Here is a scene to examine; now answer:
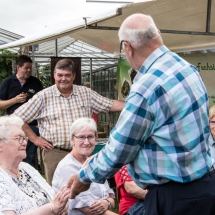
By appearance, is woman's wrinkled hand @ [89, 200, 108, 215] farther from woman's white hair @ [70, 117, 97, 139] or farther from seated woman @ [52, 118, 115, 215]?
woman's white hair @ [70, 117, 97, 139]

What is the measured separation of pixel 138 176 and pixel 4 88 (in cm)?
415

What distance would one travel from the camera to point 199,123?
5.66 feet

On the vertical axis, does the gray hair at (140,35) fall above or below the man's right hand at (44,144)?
above

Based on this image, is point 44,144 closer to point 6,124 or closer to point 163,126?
point 6,124

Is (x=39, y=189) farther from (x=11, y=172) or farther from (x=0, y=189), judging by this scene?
(x=0, y=189)

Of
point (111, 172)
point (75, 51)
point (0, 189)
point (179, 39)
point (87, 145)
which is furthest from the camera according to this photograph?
point (75, 51)

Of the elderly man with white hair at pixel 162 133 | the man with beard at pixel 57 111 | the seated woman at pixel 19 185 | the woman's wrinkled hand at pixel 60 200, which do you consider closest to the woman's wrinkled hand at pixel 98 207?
the seated woman at pixel 19 185

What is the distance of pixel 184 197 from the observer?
1747 millimetres

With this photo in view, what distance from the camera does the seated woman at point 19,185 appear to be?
2.39 meters

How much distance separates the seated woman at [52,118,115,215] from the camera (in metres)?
3.02

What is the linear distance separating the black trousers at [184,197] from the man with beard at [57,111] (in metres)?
2.23

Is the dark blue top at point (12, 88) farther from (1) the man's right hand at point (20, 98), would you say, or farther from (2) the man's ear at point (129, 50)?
(2) the man's ear at point (129, 50)

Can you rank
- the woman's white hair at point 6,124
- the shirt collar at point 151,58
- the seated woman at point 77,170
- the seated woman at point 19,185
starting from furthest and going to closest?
1. the seated woman at point 77,170
2. the woman's white hair at point 6,124
3. the seated woman at point 19,185
4. the shirt collar at point 151,58

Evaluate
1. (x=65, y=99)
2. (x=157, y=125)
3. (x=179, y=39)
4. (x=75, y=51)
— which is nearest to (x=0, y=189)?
(x=157, y=125)
